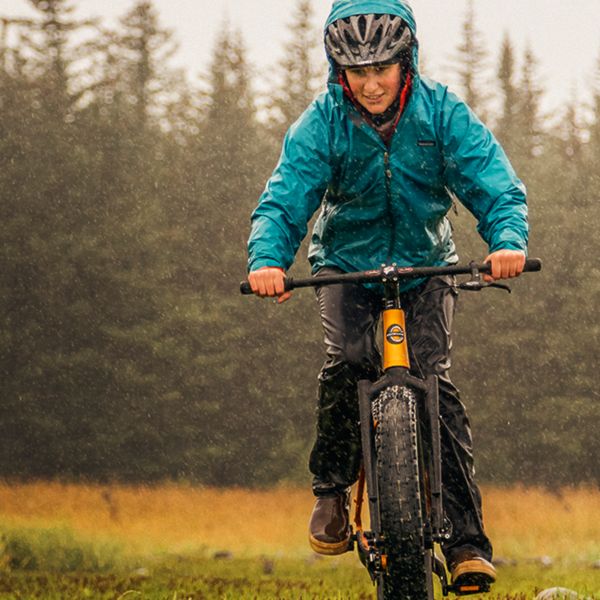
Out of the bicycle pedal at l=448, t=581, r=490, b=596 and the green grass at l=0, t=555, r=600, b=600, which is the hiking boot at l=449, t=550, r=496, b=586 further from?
the green grass at l=0, t=555, r=600, b=600

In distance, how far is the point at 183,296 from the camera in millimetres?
33000

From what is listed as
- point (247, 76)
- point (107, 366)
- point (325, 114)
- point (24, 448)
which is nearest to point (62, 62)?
point (247, 76)

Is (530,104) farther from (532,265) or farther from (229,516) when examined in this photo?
(532,265)

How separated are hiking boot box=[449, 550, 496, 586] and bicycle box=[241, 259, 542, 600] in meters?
0.27

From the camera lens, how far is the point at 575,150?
124ft

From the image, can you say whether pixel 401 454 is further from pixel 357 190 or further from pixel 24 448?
pixel 24 448

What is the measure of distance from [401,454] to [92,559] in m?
16.3

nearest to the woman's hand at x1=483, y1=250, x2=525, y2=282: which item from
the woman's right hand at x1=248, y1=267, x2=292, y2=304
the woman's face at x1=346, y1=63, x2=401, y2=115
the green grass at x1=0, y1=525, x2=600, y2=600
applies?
the woman's right hand at x1=248, y1=267, x2=292, y2=304

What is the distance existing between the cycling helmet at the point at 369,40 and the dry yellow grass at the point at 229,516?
731 inches

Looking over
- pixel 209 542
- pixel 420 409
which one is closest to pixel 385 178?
pixel 420 409

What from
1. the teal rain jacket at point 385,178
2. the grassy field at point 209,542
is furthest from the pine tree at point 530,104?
the teal rain jacket at point 385,178

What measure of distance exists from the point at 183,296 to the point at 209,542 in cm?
991

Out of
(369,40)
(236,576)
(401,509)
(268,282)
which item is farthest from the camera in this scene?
(236,576)

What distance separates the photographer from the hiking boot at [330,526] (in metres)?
5.29
